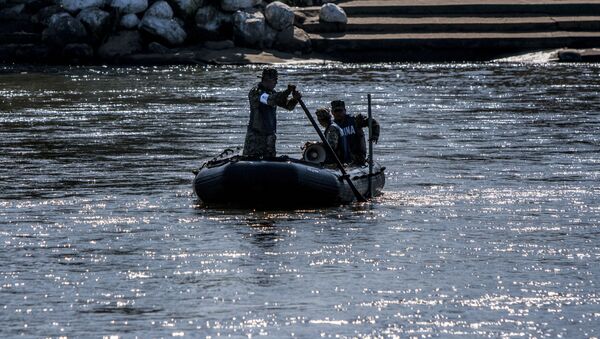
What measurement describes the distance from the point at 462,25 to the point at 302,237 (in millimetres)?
36948

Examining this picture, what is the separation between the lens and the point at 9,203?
2388cm

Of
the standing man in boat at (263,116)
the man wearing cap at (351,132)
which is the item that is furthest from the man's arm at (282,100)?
the man wearing cap at (351,132)

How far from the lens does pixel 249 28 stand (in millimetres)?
55312

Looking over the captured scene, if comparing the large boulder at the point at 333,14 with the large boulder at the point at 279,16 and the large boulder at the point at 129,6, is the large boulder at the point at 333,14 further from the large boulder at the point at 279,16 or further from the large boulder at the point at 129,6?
the large boulder at the point at 129,6

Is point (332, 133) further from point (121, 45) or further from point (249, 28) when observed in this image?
point (121, 45)

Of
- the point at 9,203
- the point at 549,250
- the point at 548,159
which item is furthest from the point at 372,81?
the point at 549,250

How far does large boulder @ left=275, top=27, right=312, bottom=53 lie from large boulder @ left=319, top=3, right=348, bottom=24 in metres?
1.22

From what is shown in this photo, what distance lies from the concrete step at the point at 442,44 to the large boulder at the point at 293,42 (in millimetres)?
427

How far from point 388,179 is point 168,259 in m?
8.45

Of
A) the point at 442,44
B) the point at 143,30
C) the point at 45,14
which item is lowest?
the point at 442,44

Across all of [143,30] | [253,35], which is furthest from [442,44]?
[143,30]

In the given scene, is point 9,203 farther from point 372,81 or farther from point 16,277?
point 372,81

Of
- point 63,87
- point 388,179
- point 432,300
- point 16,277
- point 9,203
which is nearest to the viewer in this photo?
point 432,300

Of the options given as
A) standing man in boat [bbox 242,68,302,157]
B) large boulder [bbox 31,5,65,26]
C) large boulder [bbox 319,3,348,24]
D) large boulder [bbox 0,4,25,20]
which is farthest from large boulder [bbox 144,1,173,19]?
standing man in boat [bbox 242,68,302,157]
